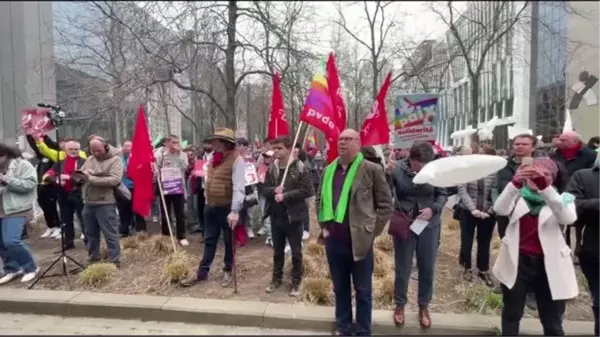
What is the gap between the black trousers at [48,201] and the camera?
8.14 m

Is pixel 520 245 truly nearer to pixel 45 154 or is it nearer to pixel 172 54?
pixel 172 54

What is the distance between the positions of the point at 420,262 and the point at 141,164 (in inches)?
172

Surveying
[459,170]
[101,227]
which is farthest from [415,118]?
[101,227]

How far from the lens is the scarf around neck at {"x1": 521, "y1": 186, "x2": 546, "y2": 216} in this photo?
3559mm

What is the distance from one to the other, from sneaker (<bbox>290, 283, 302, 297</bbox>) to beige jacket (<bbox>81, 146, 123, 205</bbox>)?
2.89 m

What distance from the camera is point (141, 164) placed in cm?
667

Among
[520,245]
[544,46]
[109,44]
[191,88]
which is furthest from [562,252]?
[544,46]

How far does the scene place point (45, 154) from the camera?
798cm

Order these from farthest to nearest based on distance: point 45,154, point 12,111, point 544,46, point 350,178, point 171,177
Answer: point 544,46 → point 12,111 → point 45,154 → point 171,177 → point 350,178

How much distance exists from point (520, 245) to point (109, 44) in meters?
10.7

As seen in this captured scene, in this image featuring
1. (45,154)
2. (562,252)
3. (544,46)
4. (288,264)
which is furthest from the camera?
(544,46)

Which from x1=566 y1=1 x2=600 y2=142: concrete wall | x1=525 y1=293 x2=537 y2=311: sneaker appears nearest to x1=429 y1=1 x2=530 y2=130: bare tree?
x1=566 y1=1 x2=600 y2=142: concrete wall

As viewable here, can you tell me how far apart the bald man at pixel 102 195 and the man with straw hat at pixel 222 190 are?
1.45 meters

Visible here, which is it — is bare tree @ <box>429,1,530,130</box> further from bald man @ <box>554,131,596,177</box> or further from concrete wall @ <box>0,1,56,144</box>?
concrete wall @ <box>0,1,56,144</box>
